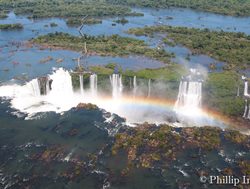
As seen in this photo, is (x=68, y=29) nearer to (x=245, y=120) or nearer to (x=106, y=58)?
(x=106, y=58)

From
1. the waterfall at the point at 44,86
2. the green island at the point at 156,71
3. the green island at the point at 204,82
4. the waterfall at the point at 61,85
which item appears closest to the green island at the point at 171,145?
the green island at the point at 204,82

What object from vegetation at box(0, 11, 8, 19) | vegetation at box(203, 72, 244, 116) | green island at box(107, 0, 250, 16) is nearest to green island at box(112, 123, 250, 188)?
vegetation at box(203, 72, 244, 116)

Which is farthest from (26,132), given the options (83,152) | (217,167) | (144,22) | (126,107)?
(144,22)

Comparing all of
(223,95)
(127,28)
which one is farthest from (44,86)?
(127,28)

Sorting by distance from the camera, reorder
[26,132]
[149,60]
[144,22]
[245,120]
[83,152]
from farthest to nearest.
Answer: [144,22]
[149,60]
[245,120]
[26,132]
[83,152]

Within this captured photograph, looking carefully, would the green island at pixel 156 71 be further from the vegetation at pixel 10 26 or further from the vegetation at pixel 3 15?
the vegetation at pixel 3 15

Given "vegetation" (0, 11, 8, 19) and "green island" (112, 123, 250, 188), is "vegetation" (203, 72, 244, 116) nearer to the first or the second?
"green island" (112, 123, 250, 188)
